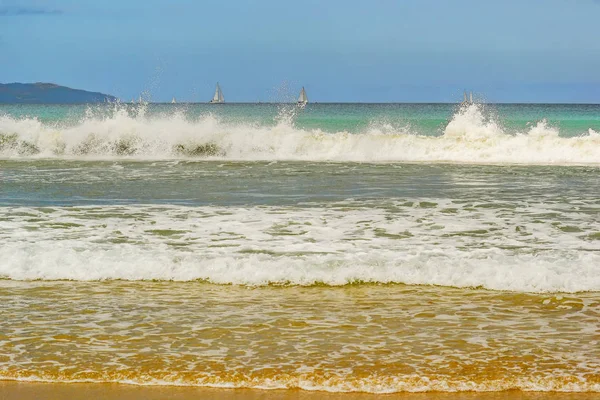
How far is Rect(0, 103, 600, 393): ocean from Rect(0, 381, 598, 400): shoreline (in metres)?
0.07

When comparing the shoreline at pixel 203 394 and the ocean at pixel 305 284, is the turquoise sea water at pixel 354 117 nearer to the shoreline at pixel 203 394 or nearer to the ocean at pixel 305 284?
the ocean at pixel 305 284

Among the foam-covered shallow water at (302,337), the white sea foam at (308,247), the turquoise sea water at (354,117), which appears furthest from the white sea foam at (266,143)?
the foam-covered shallow water at (302,337)

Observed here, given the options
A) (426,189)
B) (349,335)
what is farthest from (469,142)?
(349,335)

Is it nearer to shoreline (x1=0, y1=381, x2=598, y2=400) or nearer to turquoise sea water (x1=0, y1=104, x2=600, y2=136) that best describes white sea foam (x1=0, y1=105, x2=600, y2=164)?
turquoise sea water (x1=0, y1=104, x2=600, y2=136)

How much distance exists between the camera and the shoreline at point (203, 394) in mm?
4586

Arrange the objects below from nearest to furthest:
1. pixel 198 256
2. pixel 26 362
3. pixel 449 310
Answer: pixel 26 362 < pixel 449 310 < pixel 198 256

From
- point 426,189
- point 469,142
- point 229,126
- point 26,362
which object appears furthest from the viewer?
A: point 229,126

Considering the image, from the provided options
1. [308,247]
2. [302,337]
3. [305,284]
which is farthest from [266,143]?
[302,337]

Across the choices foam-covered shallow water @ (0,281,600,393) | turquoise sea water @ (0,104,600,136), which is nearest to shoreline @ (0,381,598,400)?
foam-covered shallow water @ (0,281,600,393)

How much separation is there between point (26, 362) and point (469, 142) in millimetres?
21949

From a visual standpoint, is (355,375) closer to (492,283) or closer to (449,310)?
(449,310)

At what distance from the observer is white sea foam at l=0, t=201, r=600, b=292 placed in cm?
745

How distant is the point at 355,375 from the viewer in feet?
15.9

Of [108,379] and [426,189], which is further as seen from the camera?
[426,189]
